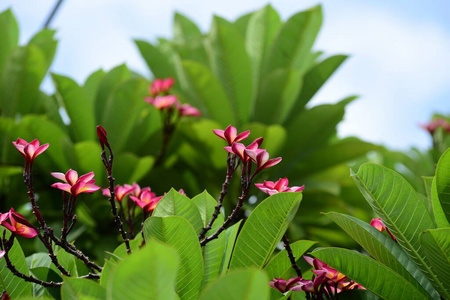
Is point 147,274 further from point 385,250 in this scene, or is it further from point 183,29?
point 183,29

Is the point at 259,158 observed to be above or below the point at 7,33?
above

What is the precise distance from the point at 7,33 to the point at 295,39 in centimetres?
128

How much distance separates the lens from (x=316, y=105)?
207 centimetres

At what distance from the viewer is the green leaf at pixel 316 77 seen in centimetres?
215

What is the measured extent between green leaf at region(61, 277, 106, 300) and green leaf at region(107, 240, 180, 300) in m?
0.11

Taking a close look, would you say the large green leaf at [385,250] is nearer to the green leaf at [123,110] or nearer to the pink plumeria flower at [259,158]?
the pink plumeria flower at [259,158]

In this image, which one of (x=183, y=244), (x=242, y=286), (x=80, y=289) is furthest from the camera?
(x=183, y=244)

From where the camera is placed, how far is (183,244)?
0.63m

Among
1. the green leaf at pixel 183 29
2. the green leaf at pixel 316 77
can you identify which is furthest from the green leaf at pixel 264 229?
the green leaf at pixel 183 29

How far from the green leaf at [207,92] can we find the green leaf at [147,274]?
5.33 ft

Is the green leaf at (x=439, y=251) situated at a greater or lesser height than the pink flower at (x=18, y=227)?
greater

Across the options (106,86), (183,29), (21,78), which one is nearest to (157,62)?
(106,86)

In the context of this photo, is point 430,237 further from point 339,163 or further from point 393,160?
point 393,160

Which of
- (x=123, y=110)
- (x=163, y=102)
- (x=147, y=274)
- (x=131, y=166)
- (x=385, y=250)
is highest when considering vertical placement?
(x=147, y=274)
